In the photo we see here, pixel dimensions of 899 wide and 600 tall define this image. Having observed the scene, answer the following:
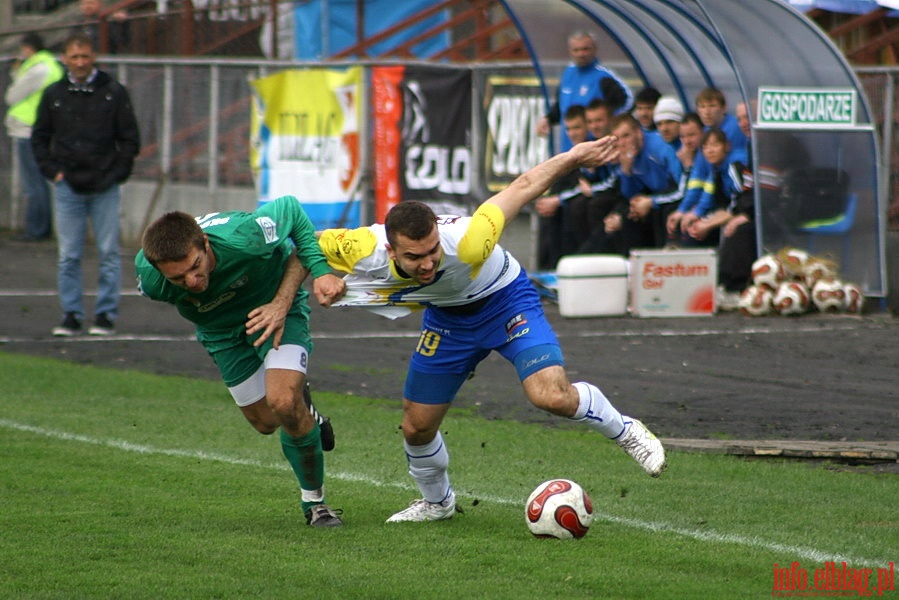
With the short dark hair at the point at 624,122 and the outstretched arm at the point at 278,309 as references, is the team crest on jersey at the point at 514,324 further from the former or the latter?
the short dark hair at the point at 624,122

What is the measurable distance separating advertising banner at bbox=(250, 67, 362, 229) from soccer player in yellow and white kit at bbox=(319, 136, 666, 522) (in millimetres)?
12158

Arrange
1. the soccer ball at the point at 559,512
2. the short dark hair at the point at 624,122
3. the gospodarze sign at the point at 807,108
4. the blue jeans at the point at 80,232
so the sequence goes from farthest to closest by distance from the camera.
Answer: the short dark hair at the point at 624,122 → the gospodarze sign at the point at 807,108 → the blue jeans at the point at 80,232 → the soccer ball at the point at 559,512

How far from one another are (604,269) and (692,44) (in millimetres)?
3335

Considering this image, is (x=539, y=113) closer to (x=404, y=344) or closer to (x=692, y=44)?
(x=692, y=44)

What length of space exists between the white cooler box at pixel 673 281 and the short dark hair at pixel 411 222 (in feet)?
28.8

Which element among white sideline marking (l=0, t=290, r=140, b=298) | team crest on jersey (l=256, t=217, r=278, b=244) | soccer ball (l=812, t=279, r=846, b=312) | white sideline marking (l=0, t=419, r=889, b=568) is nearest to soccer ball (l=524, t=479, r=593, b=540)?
white sideline marking (l=0, t=419, r=889, b=568)

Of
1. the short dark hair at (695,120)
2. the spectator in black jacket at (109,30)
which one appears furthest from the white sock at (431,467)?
the spectator in black jacket at (109,30)

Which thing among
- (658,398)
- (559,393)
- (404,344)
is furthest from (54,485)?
(404,344)

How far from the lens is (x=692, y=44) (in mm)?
16594

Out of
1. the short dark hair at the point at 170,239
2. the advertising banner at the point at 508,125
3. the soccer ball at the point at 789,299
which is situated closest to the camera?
the short dark hair at the point at 170,239

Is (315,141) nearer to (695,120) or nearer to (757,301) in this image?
(695,120)

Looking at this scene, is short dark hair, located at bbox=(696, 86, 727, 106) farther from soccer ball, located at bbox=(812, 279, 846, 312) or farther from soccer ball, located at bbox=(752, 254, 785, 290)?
soccer ball, located at bbox=(812, 279, 846, 312)

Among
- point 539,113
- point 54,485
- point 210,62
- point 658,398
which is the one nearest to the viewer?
point 54,485

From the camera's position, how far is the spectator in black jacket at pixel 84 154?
42.9 ft
